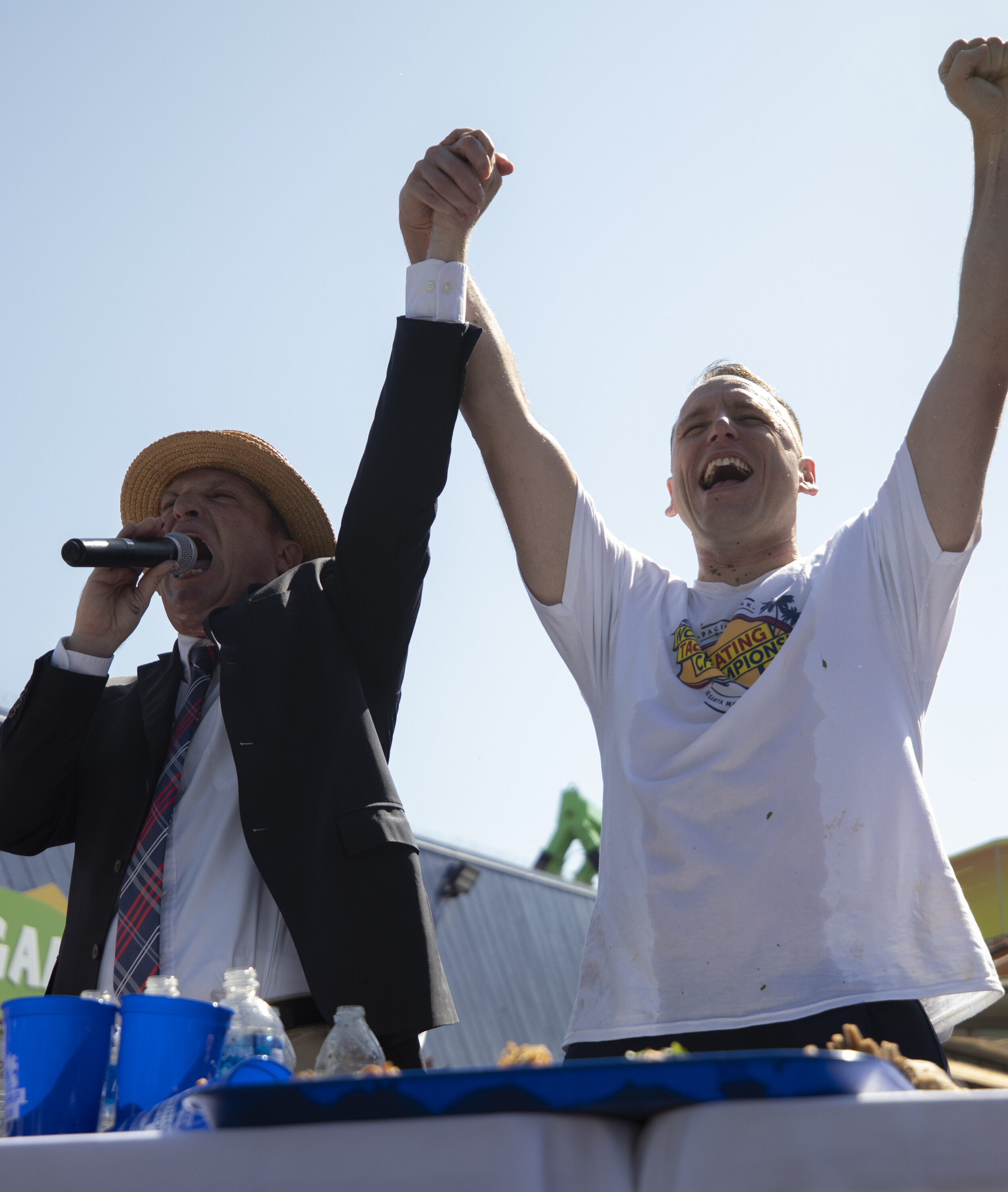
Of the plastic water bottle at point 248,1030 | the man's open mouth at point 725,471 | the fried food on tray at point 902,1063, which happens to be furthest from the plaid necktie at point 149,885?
the fried food on tray at point 902,1063

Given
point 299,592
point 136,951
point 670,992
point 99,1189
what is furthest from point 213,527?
point 99,1189

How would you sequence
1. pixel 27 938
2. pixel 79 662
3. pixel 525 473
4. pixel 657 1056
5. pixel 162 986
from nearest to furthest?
pixel 657 1056 → pixel 162 986 → pixel 525 473 → pixel 79 662 → pixel 27 938

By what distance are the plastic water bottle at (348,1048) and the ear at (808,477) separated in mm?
1404

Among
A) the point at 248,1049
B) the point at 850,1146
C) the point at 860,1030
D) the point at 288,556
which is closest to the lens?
the point at 850,1146

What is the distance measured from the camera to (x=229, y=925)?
1907 millimetres

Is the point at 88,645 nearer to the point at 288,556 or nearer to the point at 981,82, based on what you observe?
the point at 288,556

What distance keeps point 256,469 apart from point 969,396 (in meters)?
1.46

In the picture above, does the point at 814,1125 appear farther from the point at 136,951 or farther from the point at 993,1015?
the point at 993,1015

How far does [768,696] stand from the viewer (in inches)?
70.1

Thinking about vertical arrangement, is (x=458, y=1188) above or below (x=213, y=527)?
below

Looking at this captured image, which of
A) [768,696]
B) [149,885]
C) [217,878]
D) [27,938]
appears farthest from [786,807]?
[27,938]

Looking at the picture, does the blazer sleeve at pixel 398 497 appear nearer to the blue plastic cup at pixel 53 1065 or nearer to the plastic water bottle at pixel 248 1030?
the plastic water bottle at pixel 248 1030

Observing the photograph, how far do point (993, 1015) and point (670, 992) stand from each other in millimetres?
1712

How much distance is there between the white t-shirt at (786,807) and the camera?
1.60 metres
